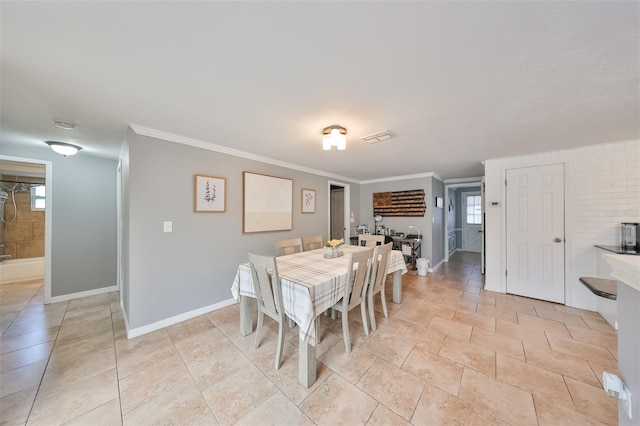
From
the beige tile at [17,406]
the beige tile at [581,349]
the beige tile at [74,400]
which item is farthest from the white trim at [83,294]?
the beige tile at [581,349]

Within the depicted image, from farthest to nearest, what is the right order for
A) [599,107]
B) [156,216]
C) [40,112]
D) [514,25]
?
[156,216]
[40,112]
[599,107]
[514,25]

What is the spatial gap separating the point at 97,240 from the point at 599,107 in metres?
6.48

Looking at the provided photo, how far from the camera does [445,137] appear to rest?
2.58 meters

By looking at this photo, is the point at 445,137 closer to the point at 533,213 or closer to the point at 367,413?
the point at 533,213

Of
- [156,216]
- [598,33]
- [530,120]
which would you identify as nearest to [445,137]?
[530,120]

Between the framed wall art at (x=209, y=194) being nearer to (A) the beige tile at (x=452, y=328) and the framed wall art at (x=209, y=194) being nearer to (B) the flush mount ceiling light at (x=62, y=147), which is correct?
(B) the flush mount ceiling light at (x=62, y=147)

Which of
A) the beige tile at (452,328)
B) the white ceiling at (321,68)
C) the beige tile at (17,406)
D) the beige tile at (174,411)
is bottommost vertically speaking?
the beige tile at (174,411)

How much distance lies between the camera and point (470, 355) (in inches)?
76.8

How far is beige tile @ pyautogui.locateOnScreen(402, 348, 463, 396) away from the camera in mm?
1628

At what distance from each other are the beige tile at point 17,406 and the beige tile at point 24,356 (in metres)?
0.48

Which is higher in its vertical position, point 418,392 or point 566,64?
point 566,64

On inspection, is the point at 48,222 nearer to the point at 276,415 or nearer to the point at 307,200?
the point at 307,200

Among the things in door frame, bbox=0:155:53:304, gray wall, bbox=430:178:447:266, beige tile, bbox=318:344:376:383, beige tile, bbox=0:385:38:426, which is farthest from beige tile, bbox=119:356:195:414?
gray wall, bbox=430:178:447:266

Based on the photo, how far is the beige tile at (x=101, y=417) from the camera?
4.39 ft
